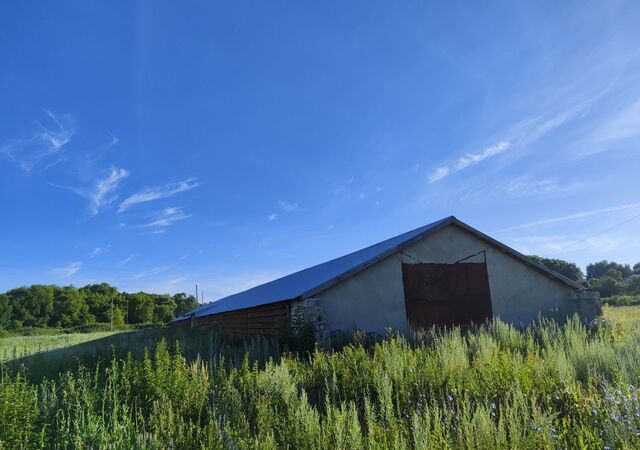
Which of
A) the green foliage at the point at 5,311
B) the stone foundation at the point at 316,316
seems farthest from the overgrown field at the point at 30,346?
the green foliage at the point at 5,311

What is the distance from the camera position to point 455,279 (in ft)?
50.7

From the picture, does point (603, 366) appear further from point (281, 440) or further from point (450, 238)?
point (450, 238)

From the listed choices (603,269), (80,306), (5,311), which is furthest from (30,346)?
(603,269)

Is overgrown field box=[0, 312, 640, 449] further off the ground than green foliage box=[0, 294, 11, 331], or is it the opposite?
green foliage box=[0, 294, 11, 331]

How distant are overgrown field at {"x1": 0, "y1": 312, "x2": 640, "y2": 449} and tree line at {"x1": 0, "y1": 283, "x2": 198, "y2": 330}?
221 feet

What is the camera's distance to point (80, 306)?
256ft

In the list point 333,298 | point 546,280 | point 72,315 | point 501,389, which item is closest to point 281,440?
point 501,389

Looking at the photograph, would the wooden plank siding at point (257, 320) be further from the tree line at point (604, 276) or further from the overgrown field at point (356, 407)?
the tree line at point (604, 276)

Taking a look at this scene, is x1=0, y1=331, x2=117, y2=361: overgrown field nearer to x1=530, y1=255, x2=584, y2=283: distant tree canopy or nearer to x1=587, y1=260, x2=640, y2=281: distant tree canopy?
x1=530, y1=255, x2=584, y2=283: distant tree canopy

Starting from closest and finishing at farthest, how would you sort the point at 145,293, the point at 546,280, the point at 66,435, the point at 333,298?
1. the point at 66,435
2. the point at 333,298
3. the point at 546,280
4. the point at 145,293

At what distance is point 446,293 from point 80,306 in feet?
268

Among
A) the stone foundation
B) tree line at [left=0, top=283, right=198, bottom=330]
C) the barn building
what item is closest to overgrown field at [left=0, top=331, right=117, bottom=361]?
the stone foundation

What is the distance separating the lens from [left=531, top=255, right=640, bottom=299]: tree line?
57.1 metres

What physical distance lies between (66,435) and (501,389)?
5.14 meters
